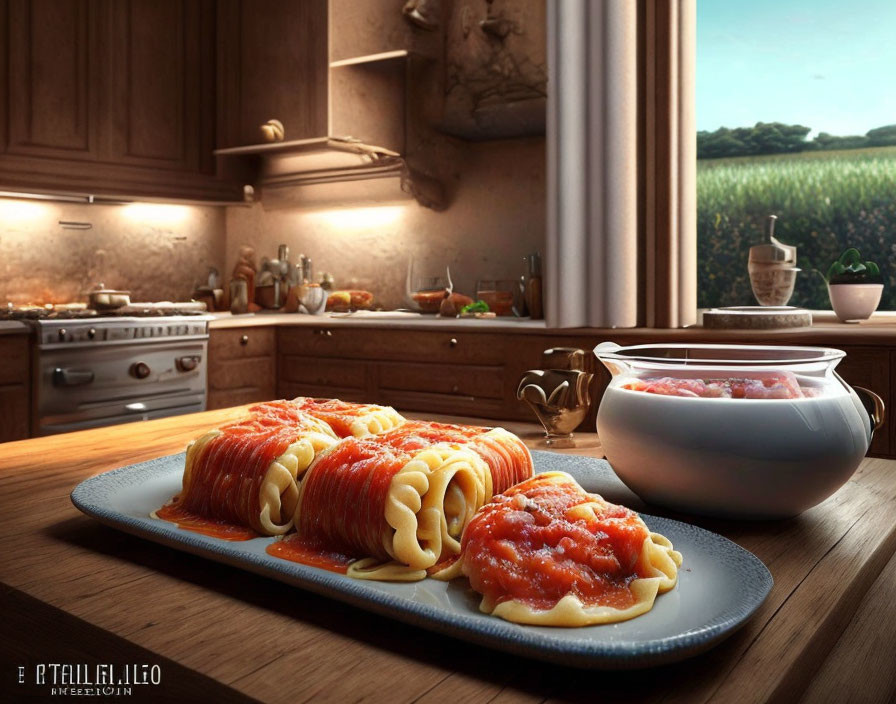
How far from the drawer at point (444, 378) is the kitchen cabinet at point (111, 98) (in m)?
1.60

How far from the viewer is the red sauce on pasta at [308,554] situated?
2.03 ft

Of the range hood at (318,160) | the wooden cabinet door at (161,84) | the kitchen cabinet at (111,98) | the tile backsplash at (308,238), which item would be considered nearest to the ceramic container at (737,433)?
the tile backsplash at (308,238)

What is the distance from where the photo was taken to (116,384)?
10.8 feet

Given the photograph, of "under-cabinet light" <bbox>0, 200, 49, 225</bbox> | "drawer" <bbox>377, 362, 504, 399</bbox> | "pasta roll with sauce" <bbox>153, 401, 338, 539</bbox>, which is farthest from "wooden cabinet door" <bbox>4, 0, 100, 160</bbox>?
"pasta roll with sauce" <bbox>153, 401, 338, 539</bbox>

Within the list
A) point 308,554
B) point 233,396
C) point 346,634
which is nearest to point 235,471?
point 308,554

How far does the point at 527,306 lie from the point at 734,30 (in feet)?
4.40

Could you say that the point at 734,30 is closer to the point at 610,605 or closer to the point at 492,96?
the point at 492,96

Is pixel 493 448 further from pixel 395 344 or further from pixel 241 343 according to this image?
pixel 241 343

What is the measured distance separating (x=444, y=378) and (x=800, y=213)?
4.91 ft

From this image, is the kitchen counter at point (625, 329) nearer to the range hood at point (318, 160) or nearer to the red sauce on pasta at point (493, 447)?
the range hood at point (318, 160)

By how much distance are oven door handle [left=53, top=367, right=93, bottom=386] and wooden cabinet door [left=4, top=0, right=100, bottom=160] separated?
→ 1.06 metres

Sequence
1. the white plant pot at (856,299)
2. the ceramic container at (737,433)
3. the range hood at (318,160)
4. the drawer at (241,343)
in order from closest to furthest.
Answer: the ceramic container at (737,433) < the white plant pot at (856,299) < the drawer at (241,343) < the range hood at (318,160)

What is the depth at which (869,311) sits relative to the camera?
2.64 m

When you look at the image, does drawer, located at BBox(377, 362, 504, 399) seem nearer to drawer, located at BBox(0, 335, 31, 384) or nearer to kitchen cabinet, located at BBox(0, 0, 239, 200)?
drawer, located at BBox(0, 335, 31, 384)
